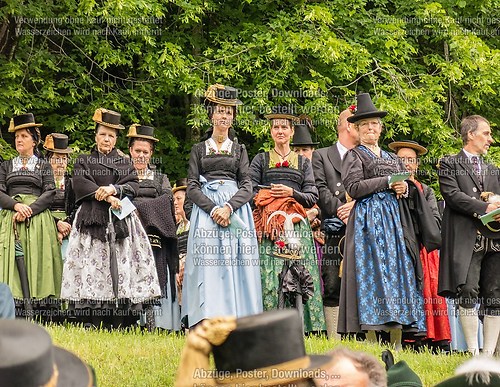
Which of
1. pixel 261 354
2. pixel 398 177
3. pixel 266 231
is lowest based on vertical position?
pixel 261 354

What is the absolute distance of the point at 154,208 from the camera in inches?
432

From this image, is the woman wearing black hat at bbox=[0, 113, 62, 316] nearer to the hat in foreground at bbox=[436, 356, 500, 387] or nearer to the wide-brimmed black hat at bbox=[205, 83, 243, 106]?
the wide-brimmed black hat at bbox=[205, 83, 243, 106]

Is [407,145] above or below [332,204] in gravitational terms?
above

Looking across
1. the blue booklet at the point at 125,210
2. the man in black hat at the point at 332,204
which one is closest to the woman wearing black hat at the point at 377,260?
the man in black hat at the point at 332,204

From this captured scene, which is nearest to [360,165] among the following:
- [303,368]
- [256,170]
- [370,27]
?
[256,170]

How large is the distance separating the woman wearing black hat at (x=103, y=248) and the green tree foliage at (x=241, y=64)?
517cm

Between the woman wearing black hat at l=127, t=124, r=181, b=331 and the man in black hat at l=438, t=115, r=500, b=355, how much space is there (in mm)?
3263

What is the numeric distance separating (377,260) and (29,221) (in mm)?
3922

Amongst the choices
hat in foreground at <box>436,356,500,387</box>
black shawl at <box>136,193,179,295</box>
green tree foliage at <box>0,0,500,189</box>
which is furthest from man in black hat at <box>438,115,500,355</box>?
green tree foliage at <box>0,0,500,189</box>

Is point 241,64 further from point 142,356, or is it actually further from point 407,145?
point 142,356

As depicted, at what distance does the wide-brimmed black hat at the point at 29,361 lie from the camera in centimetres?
271

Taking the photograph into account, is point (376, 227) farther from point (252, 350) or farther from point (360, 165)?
point (252, 350)

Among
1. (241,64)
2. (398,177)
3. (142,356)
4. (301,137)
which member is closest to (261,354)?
(142,356)

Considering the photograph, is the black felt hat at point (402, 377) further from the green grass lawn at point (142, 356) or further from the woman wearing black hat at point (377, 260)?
the woman wearing black hat at point (377, 260)
